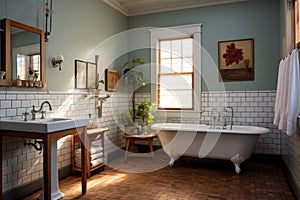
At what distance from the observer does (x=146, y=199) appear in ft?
9.74

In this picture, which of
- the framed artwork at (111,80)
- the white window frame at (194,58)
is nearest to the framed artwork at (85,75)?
the framed artwork at (111,80)

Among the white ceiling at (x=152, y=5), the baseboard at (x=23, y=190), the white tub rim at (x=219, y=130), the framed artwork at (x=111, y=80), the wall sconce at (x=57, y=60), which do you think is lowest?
the baseboard at (x=23, y=190)

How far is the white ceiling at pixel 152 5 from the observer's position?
16.4 feet

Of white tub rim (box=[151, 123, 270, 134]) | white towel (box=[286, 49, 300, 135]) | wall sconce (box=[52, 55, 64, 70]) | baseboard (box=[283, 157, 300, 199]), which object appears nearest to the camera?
white towel (box=[286, 49, 300, 135])

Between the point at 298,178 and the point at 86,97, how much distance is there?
3311 mm

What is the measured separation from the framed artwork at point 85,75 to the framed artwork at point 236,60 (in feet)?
8.14

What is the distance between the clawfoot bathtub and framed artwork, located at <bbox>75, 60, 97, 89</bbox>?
1.45 m

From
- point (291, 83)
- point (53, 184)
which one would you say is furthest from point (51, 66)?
point (291, 83)

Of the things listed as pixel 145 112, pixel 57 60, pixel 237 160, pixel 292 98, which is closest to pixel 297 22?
pixel 292 98

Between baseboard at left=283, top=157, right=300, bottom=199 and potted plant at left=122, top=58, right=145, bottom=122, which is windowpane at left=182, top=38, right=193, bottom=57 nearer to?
potted plant at left=122, top=58, right=145, bottom=122

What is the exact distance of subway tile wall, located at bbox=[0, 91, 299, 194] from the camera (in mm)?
2945

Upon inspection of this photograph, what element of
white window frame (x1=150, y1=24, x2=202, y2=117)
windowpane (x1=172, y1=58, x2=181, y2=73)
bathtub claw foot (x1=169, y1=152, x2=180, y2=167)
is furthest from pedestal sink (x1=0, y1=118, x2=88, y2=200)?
windowpane (x1=172, y1=58, x2=181, y2=73)

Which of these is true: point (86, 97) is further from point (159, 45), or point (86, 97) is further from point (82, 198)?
point (159, 45)

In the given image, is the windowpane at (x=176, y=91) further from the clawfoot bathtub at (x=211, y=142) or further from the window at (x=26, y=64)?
the window at (x=26, y=64)
